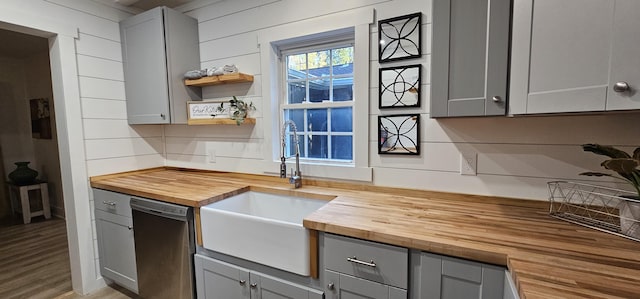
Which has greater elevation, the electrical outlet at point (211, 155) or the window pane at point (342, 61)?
the window pane at point (342, 61)

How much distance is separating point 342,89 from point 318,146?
461mm

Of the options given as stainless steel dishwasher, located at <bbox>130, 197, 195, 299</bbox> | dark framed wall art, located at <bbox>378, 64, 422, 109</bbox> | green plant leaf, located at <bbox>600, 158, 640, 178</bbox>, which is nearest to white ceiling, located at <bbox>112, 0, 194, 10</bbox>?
stainless steel dishwasher, located at <bbox>130, 197, 195, 299</bbox>

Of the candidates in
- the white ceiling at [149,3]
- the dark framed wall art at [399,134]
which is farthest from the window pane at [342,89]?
the white ceiling at [149,3]

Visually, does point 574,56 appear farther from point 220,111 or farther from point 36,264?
point 36,264

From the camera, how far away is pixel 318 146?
2.17m

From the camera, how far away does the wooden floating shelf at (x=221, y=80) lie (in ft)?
7.02

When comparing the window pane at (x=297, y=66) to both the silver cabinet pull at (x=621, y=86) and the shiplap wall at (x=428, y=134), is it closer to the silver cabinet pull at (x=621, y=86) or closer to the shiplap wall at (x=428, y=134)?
the shiplap wall at (x=428, y=134)

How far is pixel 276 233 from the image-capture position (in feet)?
4.67

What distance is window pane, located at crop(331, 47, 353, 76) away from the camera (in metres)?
1.97

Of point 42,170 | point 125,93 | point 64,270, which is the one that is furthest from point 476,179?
point 42,170

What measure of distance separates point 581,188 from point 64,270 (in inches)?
156

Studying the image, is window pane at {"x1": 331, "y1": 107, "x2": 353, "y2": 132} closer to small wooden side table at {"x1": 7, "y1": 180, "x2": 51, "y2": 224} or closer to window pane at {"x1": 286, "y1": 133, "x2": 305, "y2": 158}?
window pane at {"x1": 286, "y1": 133, "x2": 305, "y2": 158}

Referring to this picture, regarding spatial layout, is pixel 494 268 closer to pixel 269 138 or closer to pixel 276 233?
pixel 276 233

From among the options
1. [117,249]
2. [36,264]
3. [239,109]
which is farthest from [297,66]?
[36,264]
